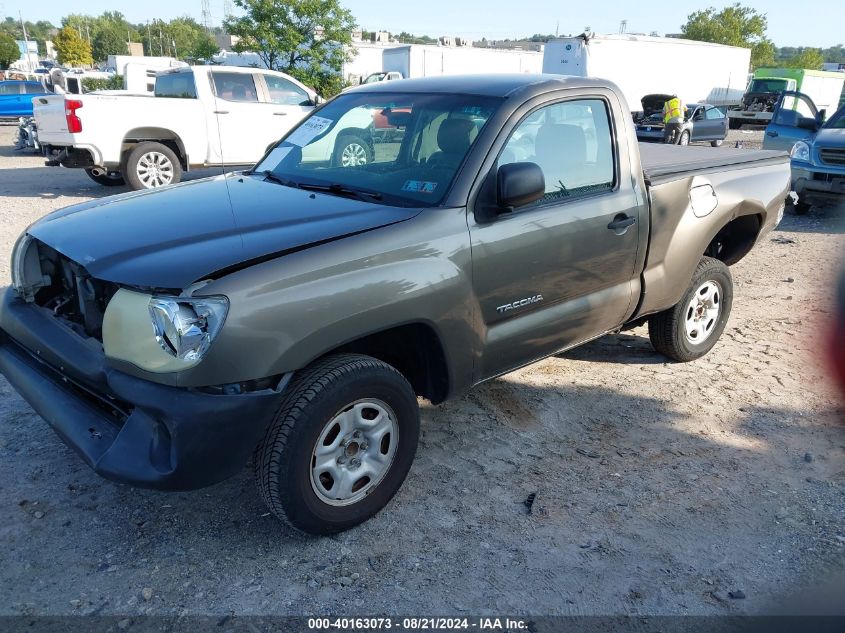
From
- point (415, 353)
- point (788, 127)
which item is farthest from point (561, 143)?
point (788, 127)

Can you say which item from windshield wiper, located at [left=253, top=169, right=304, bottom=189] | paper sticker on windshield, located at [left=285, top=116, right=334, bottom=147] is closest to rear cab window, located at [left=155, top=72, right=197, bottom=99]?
paper sticker on windshield, located at [left=285, top=116, right=334, bottom=147]

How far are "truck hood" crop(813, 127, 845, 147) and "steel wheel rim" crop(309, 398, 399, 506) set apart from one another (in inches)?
353

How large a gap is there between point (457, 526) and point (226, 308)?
1.45 meters

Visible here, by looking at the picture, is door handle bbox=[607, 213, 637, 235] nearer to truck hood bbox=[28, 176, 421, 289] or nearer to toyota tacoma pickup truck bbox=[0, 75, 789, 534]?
toyota tacoma pickup truck bbox=[0, 75, 789, 534]

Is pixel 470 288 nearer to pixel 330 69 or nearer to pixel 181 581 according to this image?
pixel 181 581

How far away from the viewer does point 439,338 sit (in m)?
3.04

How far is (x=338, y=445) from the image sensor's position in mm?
2854

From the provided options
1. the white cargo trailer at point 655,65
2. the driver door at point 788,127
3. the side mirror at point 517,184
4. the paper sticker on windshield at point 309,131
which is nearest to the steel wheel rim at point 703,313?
the side mirror at point 517,184

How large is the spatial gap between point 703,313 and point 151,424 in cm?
381

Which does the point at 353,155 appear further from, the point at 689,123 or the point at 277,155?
the point at 689,123

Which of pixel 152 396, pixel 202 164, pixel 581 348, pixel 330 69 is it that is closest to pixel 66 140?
pixel 202 164

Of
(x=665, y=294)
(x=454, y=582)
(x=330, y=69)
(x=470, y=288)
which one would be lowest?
(x=454, y=582)

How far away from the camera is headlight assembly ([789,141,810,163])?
966cm

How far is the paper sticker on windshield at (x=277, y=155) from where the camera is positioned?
4004mm
